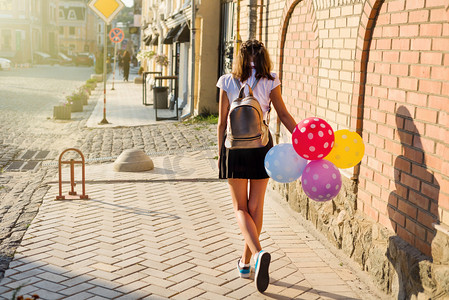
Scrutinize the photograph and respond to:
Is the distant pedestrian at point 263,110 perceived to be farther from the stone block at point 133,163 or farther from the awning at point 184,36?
the awning at point 184,36

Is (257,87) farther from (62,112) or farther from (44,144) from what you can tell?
(62,112)

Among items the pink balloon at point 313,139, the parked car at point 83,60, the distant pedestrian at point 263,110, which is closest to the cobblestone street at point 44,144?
the distant pedestrian at point 263,110

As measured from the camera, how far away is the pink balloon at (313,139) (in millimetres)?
4266

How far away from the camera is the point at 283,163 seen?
438 centimetres

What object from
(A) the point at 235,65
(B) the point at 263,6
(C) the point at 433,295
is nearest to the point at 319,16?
(A) the point at 235,65

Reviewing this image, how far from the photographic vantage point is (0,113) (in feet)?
58.3

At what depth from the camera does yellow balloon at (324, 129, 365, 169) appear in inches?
177

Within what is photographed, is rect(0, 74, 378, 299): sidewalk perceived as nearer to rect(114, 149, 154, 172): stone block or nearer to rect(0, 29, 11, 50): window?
rect(114, 149, 154, 172): stone block

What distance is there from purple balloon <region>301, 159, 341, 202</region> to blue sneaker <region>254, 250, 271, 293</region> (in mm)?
549

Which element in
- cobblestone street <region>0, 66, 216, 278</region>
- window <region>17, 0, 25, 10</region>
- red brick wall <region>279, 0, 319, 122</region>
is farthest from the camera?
window <region>17, 0, 25, 10</region>

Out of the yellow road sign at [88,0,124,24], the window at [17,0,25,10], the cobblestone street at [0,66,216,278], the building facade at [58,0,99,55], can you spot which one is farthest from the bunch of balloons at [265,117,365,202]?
the building facade at [58,0,99,55]

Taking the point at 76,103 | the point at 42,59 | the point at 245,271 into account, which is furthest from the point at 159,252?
the point at 42,59

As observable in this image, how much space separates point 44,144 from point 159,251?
309 inches

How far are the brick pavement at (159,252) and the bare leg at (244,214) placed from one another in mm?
396
